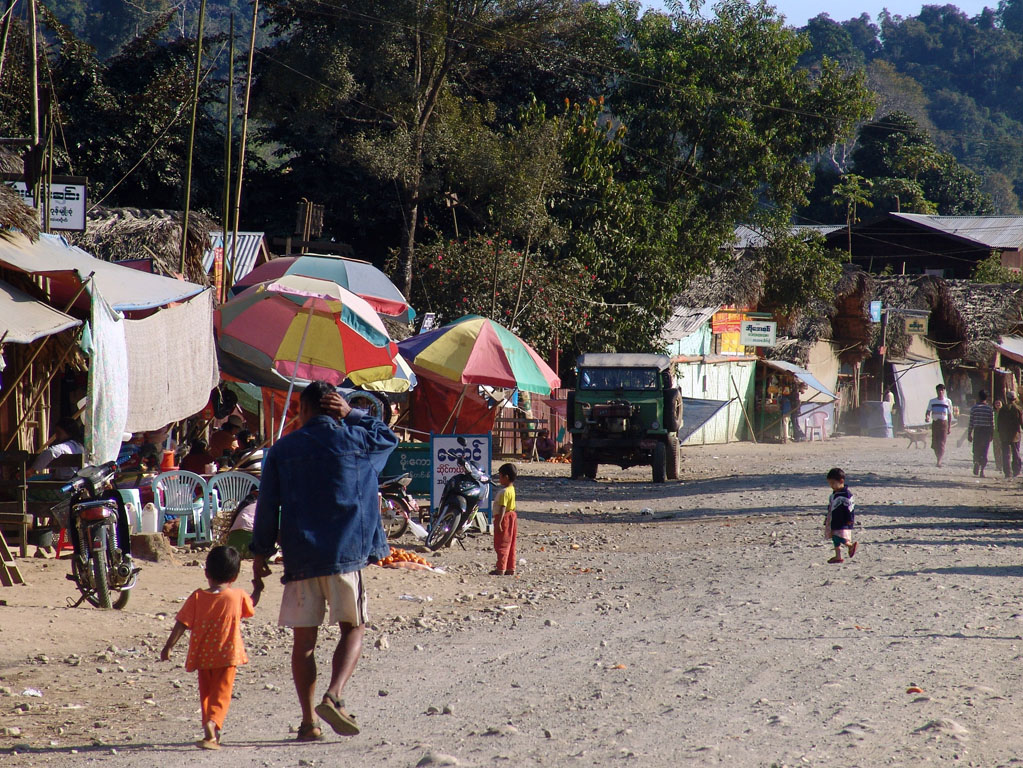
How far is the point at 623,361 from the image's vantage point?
829 inches

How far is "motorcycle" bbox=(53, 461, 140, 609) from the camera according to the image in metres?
7.79

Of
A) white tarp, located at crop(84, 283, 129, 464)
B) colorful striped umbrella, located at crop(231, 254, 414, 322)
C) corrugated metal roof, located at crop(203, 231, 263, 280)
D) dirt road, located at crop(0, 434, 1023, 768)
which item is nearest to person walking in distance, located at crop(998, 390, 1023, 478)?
dirt road, located at crop(0, 434, 1023, 768)

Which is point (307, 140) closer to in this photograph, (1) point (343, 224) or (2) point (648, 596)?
(1) point (343, 224)

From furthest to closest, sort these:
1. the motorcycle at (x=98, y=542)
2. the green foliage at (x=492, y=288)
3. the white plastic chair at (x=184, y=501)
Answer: the green foliage at (x=492, y=288), the white plastic chair at (x=184, y=501), the motorcycle at (x=98, y=542)

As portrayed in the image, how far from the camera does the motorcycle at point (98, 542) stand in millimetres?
7789

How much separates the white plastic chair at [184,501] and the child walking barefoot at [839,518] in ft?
19.5

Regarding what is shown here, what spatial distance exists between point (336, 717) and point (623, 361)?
54.4 feet

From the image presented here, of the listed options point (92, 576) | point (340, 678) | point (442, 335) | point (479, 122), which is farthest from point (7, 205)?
point (479, 122)

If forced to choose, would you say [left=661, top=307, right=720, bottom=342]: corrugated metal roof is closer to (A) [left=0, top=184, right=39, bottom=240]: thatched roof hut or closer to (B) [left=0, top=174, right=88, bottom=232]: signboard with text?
(B) [left=0, top=174, right=88, bottom=232]: signboard with text

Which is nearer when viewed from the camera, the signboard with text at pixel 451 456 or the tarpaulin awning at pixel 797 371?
the signboard with text at pixel 451 456

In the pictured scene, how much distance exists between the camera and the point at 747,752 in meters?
4.78

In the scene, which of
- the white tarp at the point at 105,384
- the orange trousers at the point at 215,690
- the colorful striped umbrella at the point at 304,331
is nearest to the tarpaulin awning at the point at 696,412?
the colorful striped umbrella at the point at 304,331

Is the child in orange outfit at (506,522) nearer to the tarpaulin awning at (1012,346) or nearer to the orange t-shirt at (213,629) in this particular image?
the orange t-shirt at (213,629)

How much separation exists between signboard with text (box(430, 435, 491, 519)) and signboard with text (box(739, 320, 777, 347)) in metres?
22.5
